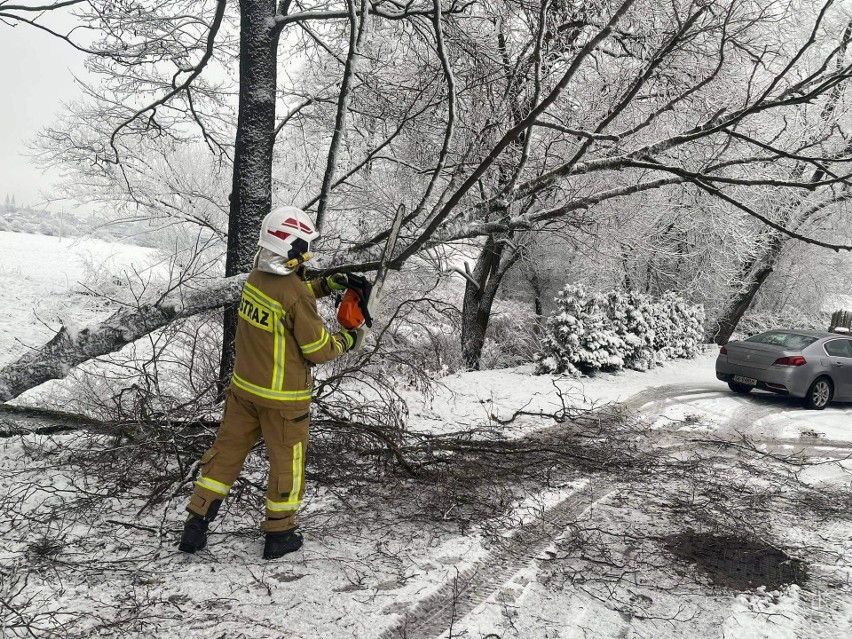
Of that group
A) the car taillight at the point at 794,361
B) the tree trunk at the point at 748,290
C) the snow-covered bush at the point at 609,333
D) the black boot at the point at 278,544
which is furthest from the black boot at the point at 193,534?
the tree trunk at the point at 748,290

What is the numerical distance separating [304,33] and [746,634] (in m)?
8.09

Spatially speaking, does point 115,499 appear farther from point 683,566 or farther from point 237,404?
point 683,566

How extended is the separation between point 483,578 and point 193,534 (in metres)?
1.66

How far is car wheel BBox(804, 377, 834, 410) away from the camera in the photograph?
9.79 metres

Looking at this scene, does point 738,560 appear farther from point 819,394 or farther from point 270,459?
point 819,394

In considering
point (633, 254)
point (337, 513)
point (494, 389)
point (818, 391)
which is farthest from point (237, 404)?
point (633, 254)

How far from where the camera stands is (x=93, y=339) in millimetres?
4801

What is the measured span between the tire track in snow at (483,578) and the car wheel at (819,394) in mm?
7253

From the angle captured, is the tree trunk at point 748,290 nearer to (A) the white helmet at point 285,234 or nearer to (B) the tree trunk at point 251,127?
(B) the tree trunk at point 251,127

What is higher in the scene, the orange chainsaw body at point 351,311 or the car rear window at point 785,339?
the orange chainsaw body at point 351,311

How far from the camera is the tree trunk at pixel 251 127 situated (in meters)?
6.21

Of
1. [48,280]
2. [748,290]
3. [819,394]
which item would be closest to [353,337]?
[819,394]

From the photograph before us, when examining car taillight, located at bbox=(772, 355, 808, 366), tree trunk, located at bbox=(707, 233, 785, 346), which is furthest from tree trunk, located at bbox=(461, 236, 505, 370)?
tree trunk, located at bbox=(707, 233, 785, 346)

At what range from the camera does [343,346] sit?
3.54 meters
